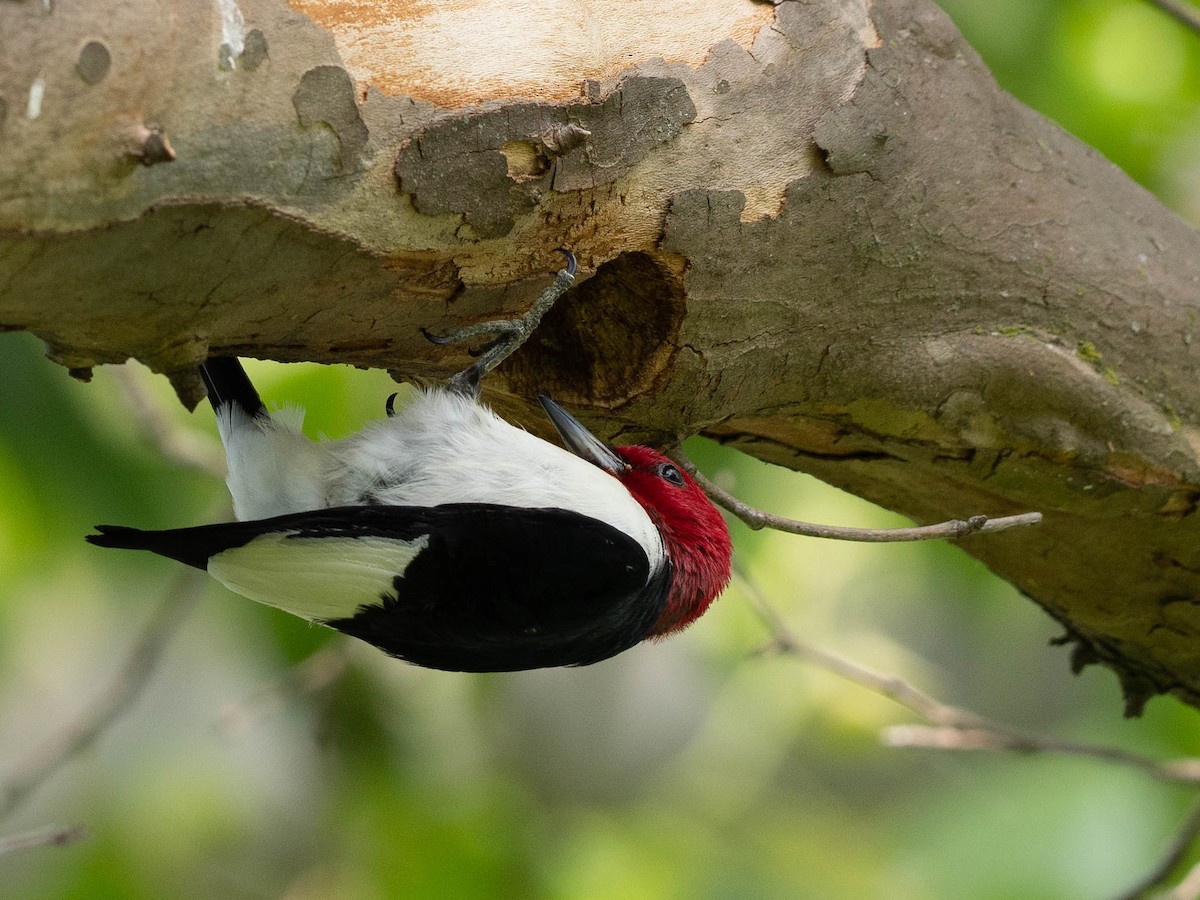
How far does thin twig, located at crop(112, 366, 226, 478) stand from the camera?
9.83 ft

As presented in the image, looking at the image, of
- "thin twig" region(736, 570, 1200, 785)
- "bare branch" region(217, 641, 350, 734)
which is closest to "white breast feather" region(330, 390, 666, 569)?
"thin twig" region(736, 570, 1200, 785)

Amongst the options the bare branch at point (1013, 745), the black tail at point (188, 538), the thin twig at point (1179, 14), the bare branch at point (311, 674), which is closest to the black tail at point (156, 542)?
the black tail at point (188, 538)

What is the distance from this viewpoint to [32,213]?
4.00ft

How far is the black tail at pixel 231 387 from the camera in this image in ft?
6.87

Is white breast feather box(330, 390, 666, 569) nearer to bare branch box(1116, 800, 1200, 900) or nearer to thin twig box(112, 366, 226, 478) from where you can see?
thin twig box(112, 366, 226, 478)

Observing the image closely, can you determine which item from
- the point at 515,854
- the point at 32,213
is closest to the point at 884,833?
the point at 515,854

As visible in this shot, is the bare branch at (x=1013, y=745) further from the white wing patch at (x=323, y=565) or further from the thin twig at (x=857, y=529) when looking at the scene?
the white wing patch at (x=323, y=565)

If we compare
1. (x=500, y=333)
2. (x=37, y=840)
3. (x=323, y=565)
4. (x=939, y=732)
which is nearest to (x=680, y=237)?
(x=500, y=333)

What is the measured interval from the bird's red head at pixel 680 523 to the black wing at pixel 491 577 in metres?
0.25

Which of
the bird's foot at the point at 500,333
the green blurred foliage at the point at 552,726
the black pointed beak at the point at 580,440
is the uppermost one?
the bird's foot at the point at 500,333

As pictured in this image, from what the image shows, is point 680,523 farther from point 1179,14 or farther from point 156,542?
point 1179,14

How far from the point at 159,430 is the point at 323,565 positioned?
1.37 meters

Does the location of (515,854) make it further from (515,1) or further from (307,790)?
(515,1)

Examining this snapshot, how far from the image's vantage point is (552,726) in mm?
4801
